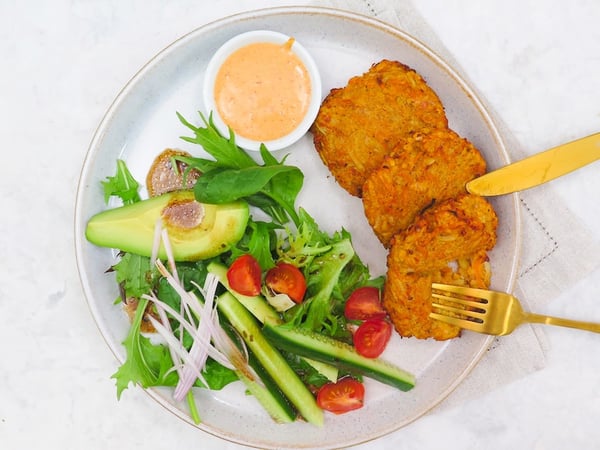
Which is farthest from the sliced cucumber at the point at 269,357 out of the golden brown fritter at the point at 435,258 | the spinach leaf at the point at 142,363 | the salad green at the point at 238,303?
the golden brown fritter at the point at 435,258

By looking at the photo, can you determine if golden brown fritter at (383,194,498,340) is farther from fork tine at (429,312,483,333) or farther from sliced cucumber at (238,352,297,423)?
sliced cucumber at (238,352,297,423)

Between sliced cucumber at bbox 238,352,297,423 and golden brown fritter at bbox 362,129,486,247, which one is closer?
golden brown fritter at bbox 362,129,486,247

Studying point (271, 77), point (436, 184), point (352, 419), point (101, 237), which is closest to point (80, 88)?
point (101, 237)

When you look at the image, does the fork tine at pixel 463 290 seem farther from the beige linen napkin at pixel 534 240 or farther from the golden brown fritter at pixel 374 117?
the golden brown fritter at pixel 374 117

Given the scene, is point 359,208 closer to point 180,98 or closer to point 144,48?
point 180,98

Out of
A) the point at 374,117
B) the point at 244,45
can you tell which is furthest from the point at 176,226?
the point at 374,117

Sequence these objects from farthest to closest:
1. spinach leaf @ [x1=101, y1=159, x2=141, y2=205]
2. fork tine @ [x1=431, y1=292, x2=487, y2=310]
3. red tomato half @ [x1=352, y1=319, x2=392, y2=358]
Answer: spinach leaf @ [x1=101, y1=159, x2=141, y2=205] → red tomato half @ [x1=352, y1=319, x2=392, y2=358] → fork tine @ [x1=431, y1=292, x2=487, y2=310]

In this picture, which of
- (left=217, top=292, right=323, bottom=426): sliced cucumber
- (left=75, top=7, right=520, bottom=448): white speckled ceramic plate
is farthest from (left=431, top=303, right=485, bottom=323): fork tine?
(left=217, top=292, right=323, bottom=426): sliced cucumber
